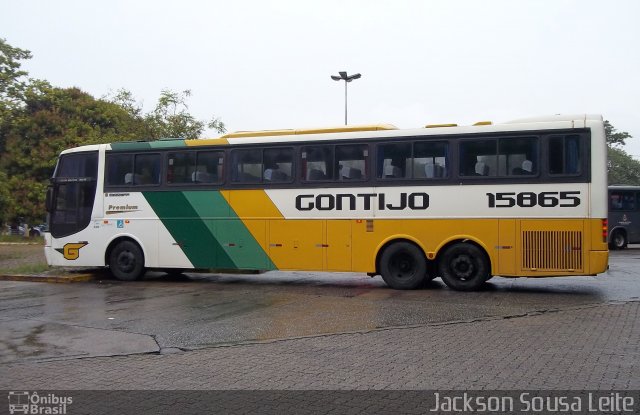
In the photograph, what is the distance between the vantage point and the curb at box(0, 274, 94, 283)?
14.8 meters

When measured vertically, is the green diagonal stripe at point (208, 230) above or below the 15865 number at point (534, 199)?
below

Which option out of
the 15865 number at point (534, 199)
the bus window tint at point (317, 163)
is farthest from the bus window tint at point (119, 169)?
the 15865 number at point (534, 199)

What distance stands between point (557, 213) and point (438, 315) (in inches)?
147

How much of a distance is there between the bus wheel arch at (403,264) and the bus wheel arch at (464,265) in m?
0.42

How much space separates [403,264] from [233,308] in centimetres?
398

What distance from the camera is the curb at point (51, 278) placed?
48.6ft

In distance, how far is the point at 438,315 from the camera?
9359 mm

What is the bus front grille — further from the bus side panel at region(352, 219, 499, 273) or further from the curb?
the curb

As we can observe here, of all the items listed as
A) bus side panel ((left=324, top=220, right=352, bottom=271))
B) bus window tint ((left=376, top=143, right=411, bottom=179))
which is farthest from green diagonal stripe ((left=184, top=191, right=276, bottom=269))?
bus window tint ((left=376, top=143, right=411, bottom=179))

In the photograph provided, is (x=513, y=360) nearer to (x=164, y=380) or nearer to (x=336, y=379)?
(x=336, y=379)

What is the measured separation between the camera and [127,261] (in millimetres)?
14930

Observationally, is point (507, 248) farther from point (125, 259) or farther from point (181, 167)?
point (125, 259)

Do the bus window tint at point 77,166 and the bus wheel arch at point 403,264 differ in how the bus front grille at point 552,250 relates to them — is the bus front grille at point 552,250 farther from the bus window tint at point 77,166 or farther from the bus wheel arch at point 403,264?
the bus window tint at point 77,166

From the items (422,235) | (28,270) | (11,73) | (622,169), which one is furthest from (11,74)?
(622,169)
